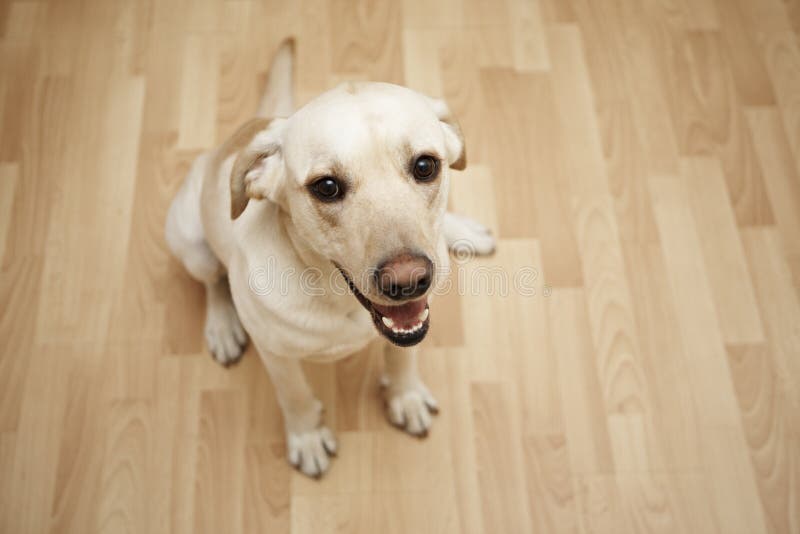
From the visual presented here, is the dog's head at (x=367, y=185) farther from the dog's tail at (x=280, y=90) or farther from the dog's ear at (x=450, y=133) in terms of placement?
the dog's tail at (x=280, y=90)

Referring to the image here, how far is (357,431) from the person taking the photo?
7.38 feet

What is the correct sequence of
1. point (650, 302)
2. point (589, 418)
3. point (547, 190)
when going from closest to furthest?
point (589, 418)
point (650, 302)
point (547, 190)

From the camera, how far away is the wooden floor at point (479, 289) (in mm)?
2174

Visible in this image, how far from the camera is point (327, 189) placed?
4.71ft

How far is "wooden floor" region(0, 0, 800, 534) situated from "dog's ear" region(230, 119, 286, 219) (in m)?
0.97

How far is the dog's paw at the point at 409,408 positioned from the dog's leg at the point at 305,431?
0.76 feet

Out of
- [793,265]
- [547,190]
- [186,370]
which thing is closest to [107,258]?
[186,370]

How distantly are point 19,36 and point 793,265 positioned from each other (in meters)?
3.46

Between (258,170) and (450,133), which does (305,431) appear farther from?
(450,133)

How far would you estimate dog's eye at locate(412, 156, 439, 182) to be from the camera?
1.47m

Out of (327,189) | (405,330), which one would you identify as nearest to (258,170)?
(327,189)

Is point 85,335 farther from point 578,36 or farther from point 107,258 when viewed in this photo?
point 578,36

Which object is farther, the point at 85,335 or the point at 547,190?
the point at 547,190

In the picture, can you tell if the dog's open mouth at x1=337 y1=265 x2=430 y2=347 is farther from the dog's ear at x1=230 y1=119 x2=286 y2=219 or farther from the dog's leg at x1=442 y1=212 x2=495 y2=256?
the dog's leg at x1=442 y1=212 x2=495 y2=256
